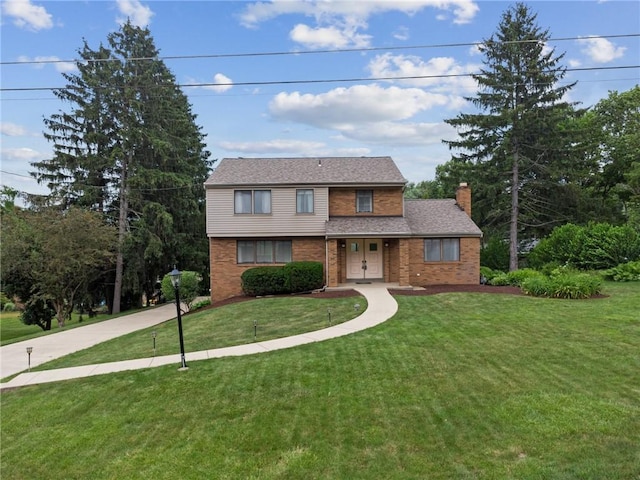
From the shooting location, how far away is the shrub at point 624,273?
1548 cm

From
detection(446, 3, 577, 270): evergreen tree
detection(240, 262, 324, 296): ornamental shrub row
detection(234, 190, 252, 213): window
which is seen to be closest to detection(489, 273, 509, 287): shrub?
→ detection(240, 262, 324, 296): ornamental shrub row

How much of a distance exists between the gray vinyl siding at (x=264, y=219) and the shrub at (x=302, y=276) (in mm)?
1895

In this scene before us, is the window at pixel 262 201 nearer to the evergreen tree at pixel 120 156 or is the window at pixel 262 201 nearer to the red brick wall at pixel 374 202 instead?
the red brick wall at pixel 374 202

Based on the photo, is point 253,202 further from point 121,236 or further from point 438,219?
point 438,219

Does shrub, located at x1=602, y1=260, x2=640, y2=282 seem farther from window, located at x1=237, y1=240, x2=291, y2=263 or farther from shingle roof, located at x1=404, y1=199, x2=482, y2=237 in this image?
window, located at x1=237, y1=240, x2=291, y2=263

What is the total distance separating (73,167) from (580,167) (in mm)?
33175

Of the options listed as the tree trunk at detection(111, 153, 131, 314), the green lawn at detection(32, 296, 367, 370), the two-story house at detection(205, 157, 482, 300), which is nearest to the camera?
the green lawn at detection(32, 296, 367, 370)

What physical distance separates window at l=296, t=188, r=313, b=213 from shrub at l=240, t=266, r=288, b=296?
327cm

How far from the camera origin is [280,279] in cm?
1694

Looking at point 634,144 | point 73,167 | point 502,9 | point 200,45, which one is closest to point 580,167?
point 634,144

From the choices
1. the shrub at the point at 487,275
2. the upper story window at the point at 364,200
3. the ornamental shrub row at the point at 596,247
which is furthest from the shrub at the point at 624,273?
the upper story window at the point at 364,200

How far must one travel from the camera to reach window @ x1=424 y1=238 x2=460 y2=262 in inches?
740

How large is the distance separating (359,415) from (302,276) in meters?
11.9

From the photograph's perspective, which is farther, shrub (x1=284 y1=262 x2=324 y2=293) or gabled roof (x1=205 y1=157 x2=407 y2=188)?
gabled roof (x1=205 y1=157 x2=407 y2=188)
